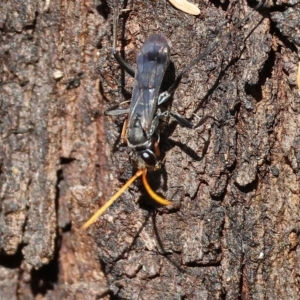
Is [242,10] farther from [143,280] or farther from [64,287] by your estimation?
[64,287]

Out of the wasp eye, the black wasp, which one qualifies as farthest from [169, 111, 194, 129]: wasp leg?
the wasp eye

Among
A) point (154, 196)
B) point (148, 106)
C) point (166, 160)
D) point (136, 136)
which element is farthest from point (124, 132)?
point (154, 196)

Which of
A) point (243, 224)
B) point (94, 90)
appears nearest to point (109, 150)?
point (94, 90)

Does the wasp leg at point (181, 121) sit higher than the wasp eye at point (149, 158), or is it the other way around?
the wasp leg at point (181, 121)

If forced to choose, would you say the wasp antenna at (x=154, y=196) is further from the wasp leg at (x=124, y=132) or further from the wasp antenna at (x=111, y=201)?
the wasp leg at (x=124, y=132)

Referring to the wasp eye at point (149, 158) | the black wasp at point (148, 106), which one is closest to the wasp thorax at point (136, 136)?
the black wasp at point (148, 106)

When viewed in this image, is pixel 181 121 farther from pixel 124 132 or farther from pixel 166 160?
pixel 124 132

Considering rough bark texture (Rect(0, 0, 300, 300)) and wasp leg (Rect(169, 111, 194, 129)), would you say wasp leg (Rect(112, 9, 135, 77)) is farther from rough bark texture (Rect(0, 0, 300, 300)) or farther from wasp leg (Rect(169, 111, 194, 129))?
wasp leg (Rect(169, 111, 194, 129))

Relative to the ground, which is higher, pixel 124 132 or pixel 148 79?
pixel 148 79
